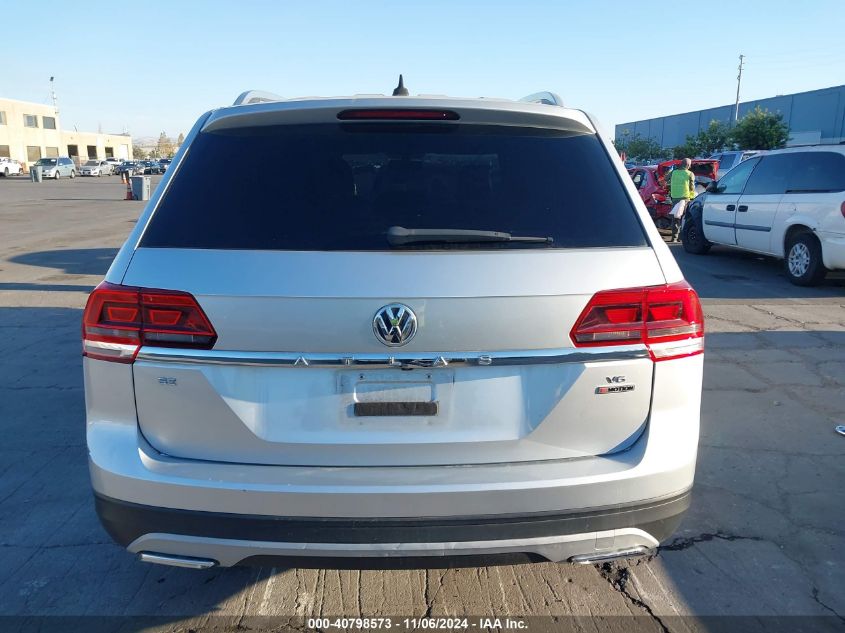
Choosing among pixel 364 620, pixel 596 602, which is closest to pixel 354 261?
pixel 364 620

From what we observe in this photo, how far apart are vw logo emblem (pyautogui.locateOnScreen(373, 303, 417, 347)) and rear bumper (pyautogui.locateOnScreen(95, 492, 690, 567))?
58 cm

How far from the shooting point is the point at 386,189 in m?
2.40

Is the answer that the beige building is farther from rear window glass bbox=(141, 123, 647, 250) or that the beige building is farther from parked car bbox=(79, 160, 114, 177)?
rear window glass bbox=(141, 123, 647, 250)

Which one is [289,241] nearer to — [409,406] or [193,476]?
[409,406]

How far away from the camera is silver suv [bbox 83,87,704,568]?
211 cm

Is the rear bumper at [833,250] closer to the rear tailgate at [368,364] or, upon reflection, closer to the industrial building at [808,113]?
the rear tailgate at [368,364]

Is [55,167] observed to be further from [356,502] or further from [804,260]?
[356,502]

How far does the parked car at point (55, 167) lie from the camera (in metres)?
53.6

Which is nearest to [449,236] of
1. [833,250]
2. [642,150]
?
[833,250]

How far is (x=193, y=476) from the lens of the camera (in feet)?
7.00

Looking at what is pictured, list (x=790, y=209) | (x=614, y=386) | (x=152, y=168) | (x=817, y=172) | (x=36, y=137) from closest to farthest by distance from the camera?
(x=614, y=386) → (x=817, y=172) → (x=790, y=209) → (x=152, y=168) → (x=36, y=137)

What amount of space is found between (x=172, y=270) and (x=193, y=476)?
675 mm

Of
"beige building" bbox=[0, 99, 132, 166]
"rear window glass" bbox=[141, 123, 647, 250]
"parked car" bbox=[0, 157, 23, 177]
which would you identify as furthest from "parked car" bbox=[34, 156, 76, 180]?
"rear window glass" bbox=[141, 123, 647, 250]

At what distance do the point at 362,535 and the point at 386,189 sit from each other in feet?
3.94
